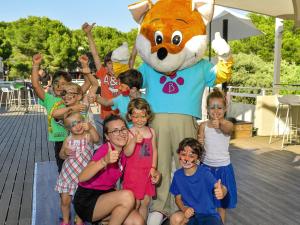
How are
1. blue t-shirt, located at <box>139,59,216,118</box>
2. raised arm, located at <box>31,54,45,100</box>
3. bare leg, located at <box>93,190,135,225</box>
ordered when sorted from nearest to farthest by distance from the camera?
1. bare leg, located at <box>93,190,135,225</box>
2. blue t-shirt, located at <box>139,59,216,118</box>
3. raised arm, located at <box>31,54,45,100</box>

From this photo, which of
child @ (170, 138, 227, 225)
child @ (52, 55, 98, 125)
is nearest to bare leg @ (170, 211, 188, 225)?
child @ (170, 138, 227, 225)

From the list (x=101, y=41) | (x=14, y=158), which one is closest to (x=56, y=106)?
(x=14, y=158)

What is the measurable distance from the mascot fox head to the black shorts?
3.37 feet

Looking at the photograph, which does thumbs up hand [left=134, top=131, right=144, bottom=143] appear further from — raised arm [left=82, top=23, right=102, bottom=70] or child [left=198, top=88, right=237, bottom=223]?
raised arm [left=82, top=23, right=102, bottom=70]

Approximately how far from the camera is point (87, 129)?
289cm

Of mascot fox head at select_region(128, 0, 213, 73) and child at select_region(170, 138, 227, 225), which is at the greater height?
mascot fox head at select_region(128, 0, 213, 73)

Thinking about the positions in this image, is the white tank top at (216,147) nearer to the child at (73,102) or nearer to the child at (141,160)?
the child at (141,160)

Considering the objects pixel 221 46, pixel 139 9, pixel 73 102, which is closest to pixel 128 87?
pixel 73 102

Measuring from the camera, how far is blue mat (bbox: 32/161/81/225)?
Answer: 10.9 ft

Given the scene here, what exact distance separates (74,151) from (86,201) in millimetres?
511

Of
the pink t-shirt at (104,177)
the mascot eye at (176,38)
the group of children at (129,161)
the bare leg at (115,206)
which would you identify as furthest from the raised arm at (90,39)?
the bare leg at (115,206)

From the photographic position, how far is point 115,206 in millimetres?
2414

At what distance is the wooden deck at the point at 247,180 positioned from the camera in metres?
3.44

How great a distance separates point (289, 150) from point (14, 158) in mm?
4744
